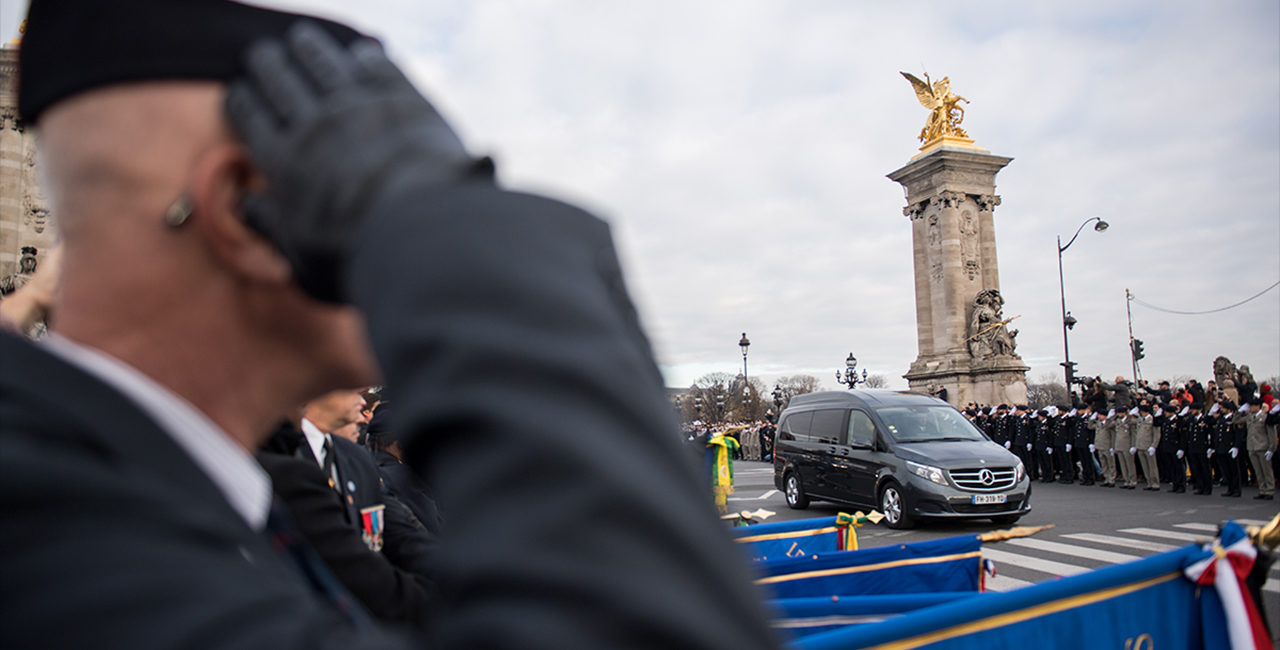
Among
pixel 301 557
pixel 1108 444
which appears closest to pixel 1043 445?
pixel 1108 444

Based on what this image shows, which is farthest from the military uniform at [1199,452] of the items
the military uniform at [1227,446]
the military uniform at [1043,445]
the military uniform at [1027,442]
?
the military uniform at [1027,442]

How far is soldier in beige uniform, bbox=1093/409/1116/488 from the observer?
59.6 feet

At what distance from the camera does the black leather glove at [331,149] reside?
560 millimetres

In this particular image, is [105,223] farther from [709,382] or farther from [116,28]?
[709,382]

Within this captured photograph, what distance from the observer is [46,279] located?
2.44 metres

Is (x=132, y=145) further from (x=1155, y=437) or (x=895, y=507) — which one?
(x=1155, y=437)

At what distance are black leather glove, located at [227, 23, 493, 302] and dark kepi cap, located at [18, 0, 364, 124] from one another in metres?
0.11

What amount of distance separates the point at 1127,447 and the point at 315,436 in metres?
18.6

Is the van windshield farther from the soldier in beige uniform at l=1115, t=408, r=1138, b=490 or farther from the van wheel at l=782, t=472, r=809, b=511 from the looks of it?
the soldier in beige uniform at l=1115, t=408, r=1138, b=490

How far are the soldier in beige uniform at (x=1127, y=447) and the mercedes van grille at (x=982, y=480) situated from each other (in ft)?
25.2

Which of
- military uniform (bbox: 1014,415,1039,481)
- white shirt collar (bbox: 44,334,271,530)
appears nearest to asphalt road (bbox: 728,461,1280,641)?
military uniform (bbox: 1014,415,1039,481)

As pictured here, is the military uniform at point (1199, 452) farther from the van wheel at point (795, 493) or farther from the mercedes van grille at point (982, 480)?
the van wheel at point (795, 493)

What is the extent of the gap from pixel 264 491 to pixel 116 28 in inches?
19.4

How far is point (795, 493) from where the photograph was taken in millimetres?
15070
